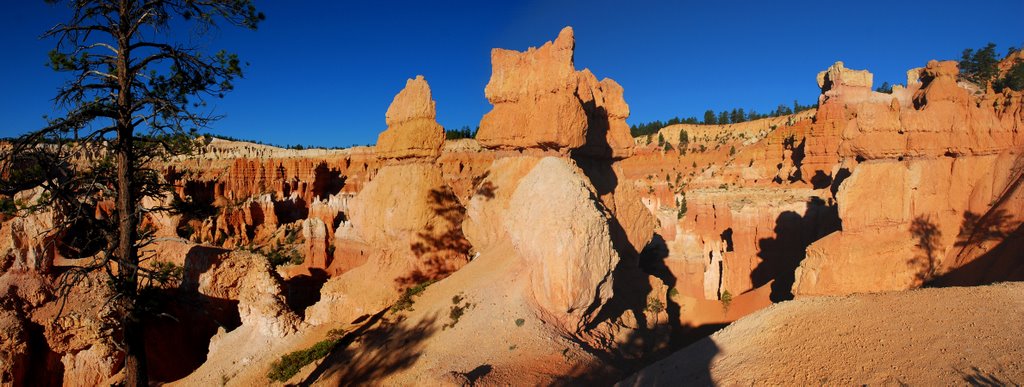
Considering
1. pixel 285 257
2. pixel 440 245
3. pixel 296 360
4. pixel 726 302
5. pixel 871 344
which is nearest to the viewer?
pixel 871 344

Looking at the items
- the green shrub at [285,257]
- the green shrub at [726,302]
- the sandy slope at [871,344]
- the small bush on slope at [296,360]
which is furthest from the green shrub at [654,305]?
the green shrub at [285,257]

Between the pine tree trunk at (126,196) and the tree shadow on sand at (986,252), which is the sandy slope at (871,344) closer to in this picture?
the tree shadow on sand at (986,252)

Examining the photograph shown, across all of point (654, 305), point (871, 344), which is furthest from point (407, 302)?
point (871, 344)

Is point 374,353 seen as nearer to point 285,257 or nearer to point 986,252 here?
point 986,252

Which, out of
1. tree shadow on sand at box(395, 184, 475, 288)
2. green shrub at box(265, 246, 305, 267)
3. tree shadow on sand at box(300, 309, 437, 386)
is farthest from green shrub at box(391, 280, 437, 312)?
green shrub at box(265, 246, 305, 267)

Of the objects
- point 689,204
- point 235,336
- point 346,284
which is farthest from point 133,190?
point 689,204

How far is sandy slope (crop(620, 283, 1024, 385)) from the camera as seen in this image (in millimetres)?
7840

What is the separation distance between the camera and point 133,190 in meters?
7.24


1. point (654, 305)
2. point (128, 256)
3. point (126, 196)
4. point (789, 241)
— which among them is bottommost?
point (654, 305)

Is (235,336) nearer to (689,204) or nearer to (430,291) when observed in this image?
(430,291)

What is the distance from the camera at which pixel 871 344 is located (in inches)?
364

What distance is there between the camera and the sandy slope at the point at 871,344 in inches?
309

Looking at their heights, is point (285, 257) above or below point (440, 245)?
below

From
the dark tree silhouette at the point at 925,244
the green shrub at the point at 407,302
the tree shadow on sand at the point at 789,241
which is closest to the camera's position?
the green shrub at the point at 407,302
